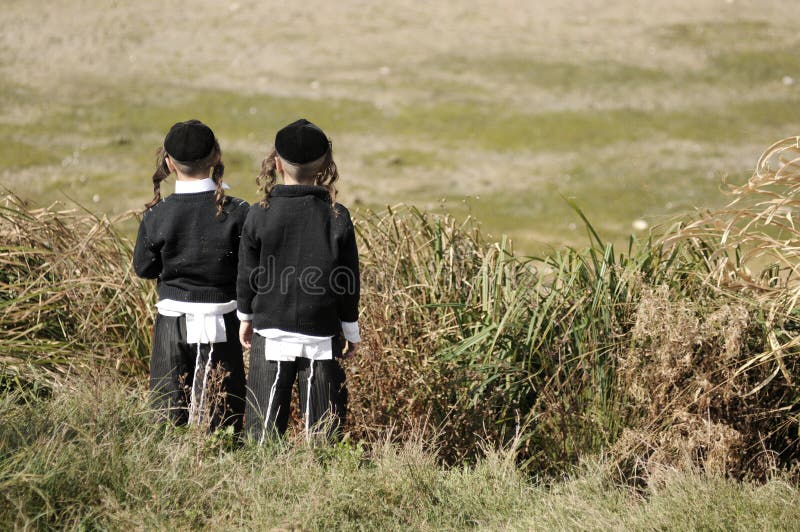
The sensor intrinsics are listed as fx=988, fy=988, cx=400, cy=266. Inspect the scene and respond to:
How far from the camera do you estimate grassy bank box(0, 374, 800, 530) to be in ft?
9.78

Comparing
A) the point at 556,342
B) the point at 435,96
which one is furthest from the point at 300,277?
the point at 435,96

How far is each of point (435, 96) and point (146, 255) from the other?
A: 1364cm

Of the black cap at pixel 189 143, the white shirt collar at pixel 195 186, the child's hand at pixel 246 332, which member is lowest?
the child's hand at pixel 246 332

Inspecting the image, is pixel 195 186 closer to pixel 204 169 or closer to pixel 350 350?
pixel 204 169

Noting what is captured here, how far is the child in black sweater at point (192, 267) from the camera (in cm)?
368

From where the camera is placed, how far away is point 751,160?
1396 cm

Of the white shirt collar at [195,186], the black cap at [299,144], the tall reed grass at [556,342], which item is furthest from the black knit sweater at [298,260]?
the tall reed grass at [556,342]

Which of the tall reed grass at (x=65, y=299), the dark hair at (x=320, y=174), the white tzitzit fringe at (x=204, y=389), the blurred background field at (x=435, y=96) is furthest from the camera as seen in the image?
the blurred background field at (x=435, y=96)

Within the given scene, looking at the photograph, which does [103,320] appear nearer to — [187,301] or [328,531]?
[187,301]

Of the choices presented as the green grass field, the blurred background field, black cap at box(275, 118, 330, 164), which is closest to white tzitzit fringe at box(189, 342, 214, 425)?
the green grass field

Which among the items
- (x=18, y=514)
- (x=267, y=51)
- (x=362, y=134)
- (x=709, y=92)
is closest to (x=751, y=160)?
(x=709, y=92)

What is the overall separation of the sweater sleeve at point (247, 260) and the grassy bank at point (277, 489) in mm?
532

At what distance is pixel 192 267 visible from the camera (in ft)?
12.1

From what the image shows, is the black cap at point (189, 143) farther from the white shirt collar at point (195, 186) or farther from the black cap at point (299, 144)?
the black cap at point (299, 144)
